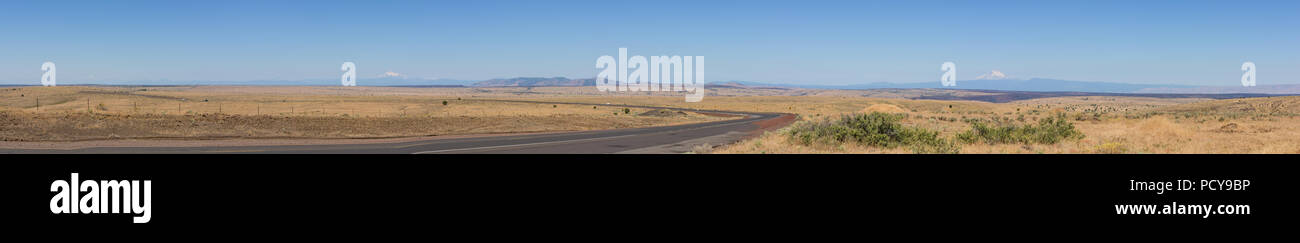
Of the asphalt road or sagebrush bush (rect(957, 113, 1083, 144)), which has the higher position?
→ sagebrush bush (rect(957, 113, 1083, 144))

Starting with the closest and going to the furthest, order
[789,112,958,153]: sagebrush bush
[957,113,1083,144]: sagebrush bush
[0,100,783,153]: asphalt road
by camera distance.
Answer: [789,112,958,153]: sagebrush bush → [957,113,1083,144]: sagebrush bush → [0,100,783,153]: asphalt road

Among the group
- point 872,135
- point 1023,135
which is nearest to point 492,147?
point 872,135

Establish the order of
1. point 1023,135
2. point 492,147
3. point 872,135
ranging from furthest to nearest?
point 492,147
point 1023,135
point 872,135

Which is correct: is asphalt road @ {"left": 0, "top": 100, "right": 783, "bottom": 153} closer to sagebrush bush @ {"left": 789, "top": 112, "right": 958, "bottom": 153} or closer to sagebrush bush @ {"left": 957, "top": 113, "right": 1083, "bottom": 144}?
sagebrush bush @ {"left": 789, "top": 112, "right": 958, "bottom": 153}

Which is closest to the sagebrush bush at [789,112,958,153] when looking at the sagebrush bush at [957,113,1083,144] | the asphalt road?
the sagebrush bush at [957,113,1083,144]

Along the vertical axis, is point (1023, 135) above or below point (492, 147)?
above

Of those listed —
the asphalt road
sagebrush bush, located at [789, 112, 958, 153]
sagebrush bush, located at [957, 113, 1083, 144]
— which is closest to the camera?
sagebrush bush, located at [789, 112, 958, 153]

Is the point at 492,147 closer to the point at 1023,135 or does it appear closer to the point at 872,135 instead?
the point at 872,135

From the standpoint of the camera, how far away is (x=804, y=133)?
82.0 feet

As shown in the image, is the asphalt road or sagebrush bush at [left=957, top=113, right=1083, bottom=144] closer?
sagebrush bush at [left=957, top=113, right=1083, bottom=144]

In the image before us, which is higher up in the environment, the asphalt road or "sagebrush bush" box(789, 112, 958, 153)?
"sagebrush bush" box(789, 112, 958, 153)
